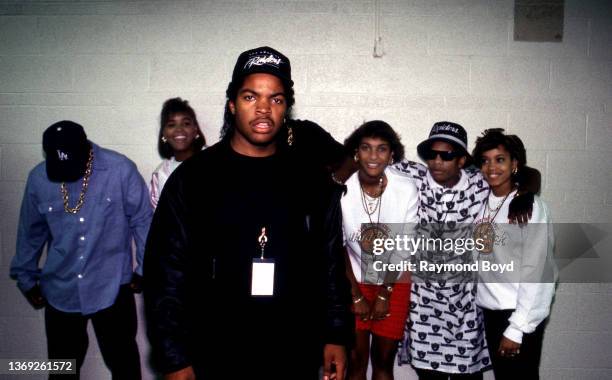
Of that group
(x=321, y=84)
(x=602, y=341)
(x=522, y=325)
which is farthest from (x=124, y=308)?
(x=602, y=341)

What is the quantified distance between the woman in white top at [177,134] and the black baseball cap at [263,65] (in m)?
1.21

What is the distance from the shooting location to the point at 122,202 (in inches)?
96.8

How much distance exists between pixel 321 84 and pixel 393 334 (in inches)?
63.5

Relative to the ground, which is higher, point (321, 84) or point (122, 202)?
point (321, 84)

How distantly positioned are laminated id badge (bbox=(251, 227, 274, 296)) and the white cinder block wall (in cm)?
151

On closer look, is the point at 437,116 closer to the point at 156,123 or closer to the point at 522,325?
the point at 522,325

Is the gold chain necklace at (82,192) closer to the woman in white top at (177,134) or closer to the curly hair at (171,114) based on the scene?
the woman in white top at (177,134)

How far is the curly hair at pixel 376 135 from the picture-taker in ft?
8.02

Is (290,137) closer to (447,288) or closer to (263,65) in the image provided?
(263,65)

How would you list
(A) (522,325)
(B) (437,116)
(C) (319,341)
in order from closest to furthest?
(C) (319,341) → (A) (522,325) → (B) (437,116)

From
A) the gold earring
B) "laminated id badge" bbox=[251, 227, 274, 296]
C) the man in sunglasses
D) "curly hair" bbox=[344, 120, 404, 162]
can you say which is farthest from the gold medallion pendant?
"laminated id badge" bbox=[251, 227, 274, 296]

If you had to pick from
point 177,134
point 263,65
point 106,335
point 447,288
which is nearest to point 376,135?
point 447,288

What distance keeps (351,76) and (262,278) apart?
5.69 feet

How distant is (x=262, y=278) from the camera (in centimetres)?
149
